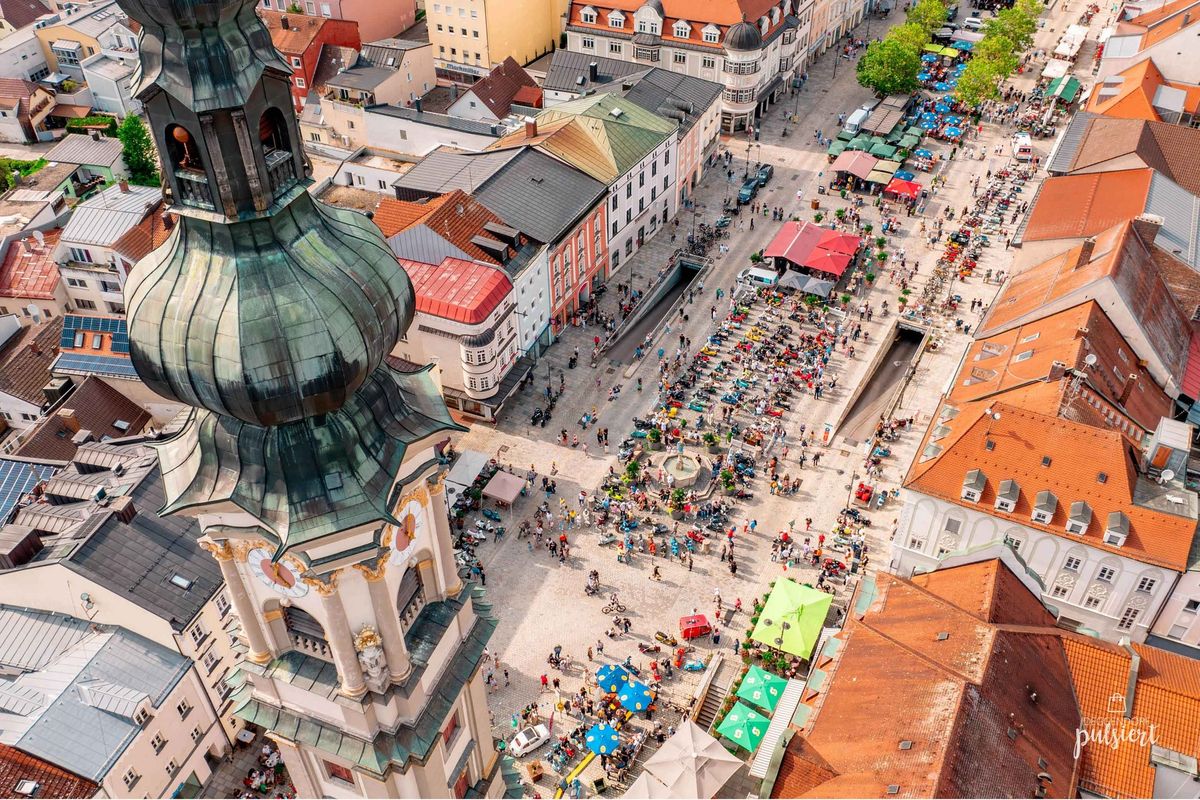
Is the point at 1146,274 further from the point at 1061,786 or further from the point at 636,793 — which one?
the point at 636,793

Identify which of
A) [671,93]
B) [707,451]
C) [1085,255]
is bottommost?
[707,451]

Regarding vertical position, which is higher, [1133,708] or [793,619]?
[1133,708]

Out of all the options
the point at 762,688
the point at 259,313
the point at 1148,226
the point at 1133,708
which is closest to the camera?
the point at 259,313

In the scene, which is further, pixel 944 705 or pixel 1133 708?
pixel 1133 708

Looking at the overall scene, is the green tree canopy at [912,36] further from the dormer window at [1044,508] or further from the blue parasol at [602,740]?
the blue parasol at [602,740]

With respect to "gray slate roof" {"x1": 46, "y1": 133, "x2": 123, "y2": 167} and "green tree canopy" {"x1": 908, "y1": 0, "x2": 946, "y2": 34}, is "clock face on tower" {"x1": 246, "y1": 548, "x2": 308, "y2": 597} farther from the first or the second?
"green tree canopy" {"x1": 908, "y1": 0, "x2": 946, "y2": 34}

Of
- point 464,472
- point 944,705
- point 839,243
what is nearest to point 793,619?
point 944,705

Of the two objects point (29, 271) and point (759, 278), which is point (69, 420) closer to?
point (29, 271)

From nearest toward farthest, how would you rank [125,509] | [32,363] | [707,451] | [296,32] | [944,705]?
[944,705] < [125,509] < [707,451] < [32,363] < [296,32]
